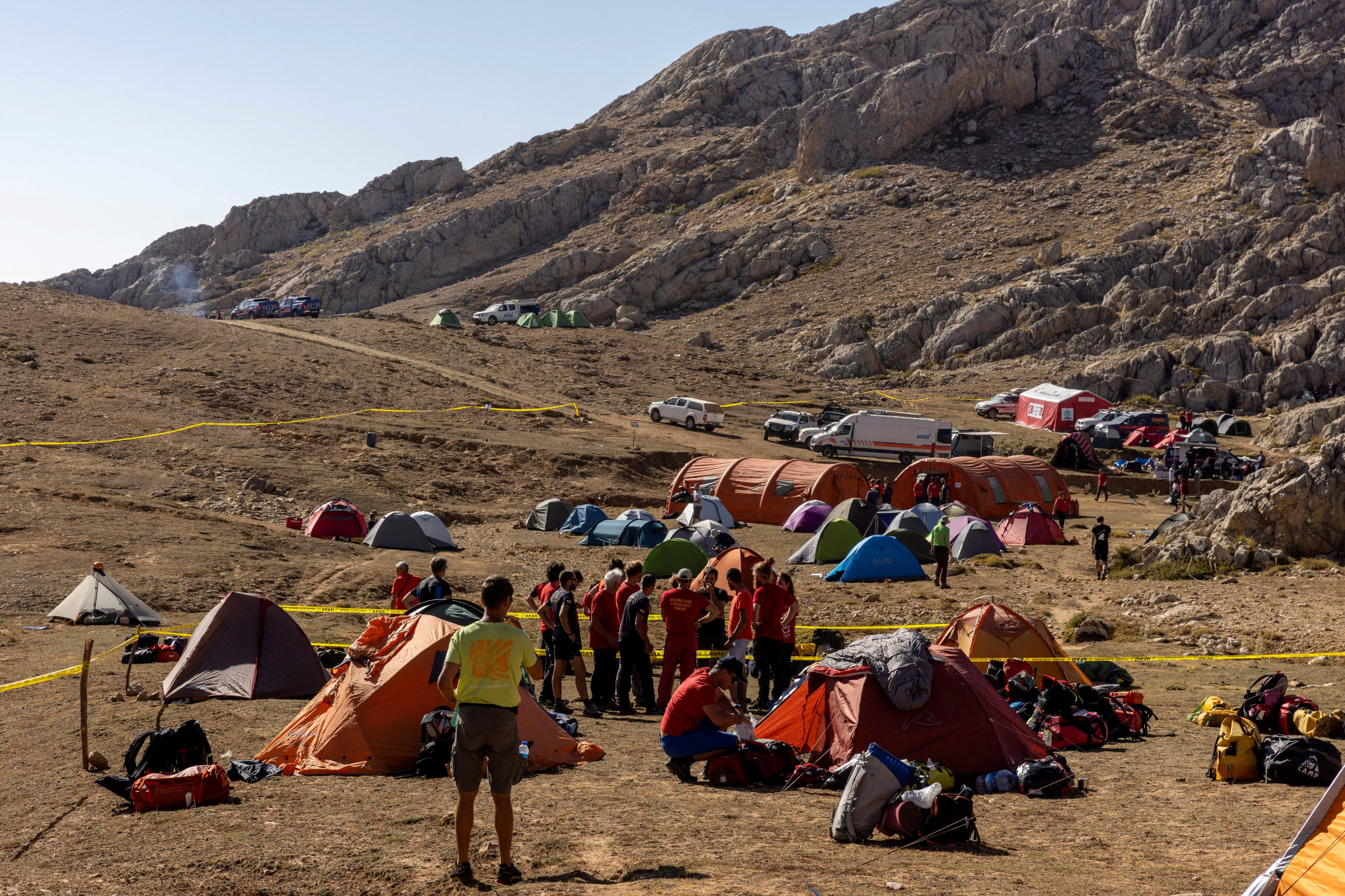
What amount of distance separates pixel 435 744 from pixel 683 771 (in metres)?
2.06

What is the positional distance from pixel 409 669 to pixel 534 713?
1146mm

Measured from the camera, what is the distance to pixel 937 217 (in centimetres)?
6906

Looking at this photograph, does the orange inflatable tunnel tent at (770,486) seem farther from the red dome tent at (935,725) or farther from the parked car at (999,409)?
the parked car at (999,409)

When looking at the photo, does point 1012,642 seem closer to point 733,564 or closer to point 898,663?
point 898,663

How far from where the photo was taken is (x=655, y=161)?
89.4 m

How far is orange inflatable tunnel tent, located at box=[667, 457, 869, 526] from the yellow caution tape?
12.1 metres

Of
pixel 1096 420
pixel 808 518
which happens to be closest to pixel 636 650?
pixel 808 518

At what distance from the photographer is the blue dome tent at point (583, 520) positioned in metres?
25.3

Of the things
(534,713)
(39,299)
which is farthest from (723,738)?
(39,299)

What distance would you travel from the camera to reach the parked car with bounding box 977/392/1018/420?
4856 cm

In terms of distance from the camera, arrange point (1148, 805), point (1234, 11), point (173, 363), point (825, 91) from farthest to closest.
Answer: point (825, 91) < point (1234, 11) < point (173, 363) < point (1148, 805)

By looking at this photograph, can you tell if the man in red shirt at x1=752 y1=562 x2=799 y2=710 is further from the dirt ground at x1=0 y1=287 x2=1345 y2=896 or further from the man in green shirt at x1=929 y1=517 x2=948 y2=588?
the man in green shirt at x1=929 y1=517 x2=948 y2=588

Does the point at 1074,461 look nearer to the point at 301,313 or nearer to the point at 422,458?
the point at 422,458

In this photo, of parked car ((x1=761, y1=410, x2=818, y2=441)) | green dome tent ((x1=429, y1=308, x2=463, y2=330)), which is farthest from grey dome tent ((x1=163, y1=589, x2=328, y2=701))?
green dome tent ((x1=429, y1=308, x2=463, y2=330))
